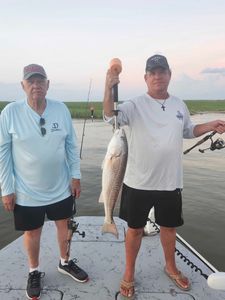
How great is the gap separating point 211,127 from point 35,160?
2.10 metres

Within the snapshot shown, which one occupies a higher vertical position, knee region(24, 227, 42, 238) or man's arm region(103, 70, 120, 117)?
man's arm region(103, 70, 120, 117)

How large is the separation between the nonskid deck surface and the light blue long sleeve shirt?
1081mm

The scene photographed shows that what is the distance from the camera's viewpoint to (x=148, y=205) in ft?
13.9

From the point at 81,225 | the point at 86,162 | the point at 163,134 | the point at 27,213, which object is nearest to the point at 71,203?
the point at 27,213

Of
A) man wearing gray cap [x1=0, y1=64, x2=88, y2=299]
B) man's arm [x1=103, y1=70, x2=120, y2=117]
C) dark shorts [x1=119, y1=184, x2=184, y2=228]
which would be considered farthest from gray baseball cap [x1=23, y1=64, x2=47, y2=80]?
dark shorts [x1=119, y1=184, x2=184, y2=228]

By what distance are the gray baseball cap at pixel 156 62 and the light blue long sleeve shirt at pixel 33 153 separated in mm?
1106

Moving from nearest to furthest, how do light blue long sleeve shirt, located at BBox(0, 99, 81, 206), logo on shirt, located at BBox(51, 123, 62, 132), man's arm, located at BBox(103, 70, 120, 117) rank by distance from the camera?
man's arm, located at BBox(103, 70, 120, 117) → light blue long sleeve shirt, located at BBox(0, 99, 81, 206) → logo on shirt, located at BBox(51, 123, 62, 132)

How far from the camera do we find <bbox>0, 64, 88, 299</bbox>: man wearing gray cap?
4.01 metres

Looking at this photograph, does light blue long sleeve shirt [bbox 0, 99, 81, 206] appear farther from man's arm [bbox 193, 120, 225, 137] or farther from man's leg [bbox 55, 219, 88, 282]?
man's arm [bbox 193, 120, 225, 137]

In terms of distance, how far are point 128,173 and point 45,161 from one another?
96 cm

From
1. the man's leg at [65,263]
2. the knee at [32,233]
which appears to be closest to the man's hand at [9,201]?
the knee at [32,233]

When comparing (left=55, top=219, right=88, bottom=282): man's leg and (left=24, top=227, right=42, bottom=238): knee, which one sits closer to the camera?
(left=24, top=227, right=42, bottom=238): knee

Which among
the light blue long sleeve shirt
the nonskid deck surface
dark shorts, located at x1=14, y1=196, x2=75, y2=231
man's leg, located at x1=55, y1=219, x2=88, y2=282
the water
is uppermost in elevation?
the light blue long sleeve shirt

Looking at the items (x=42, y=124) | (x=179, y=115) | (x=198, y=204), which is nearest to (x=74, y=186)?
(x=42, y=124)
